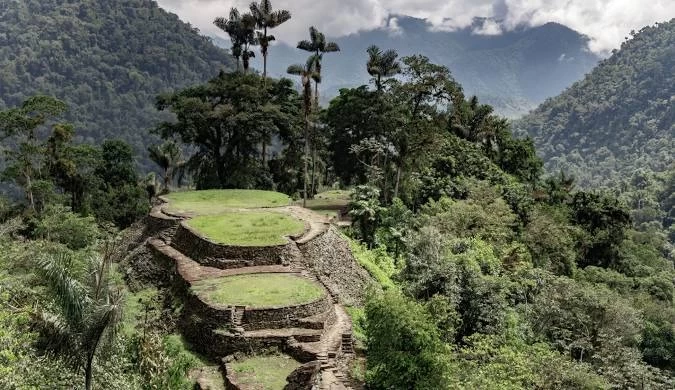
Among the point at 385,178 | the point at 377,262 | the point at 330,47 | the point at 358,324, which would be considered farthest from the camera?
the point at 330,47

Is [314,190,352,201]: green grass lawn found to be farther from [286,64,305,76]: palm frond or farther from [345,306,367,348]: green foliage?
[345,306,367,348]: green foliage

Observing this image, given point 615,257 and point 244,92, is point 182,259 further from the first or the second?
point 615,257

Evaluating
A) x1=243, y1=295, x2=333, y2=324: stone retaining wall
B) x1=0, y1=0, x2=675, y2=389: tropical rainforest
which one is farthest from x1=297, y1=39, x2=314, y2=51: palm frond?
x1=243, y1=295, x2=333, y2=324: stone retaining wall

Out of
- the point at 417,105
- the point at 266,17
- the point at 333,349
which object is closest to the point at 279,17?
the point at 266,17

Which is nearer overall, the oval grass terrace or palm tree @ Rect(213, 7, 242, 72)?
the oval grass terrace

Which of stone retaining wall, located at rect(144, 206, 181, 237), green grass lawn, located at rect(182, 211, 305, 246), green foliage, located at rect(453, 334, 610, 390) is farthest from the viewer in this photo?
stone retaining wall, located at rect(144, 206, 181, 237)

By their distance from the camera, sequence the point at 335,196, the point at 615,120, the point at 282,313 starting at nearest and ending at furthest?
the point at 282,313, the point at 335,196, the point at 615,120

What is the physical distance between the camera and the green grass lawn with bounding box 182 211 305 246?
23.1m

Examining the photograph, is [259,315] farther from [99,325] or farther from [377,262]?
[377,262]

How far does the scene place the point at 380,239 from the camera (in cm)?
3259

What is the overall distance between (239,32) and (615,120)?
14565 centimetres

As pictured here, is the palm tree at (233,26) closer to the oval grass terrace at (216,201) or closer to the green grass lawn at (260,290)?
the oval grass terrace at (216,201)

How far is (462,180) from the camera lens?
41250 millimetres

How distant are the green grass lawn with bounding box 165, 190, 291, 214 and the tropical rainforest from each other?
3.20m
